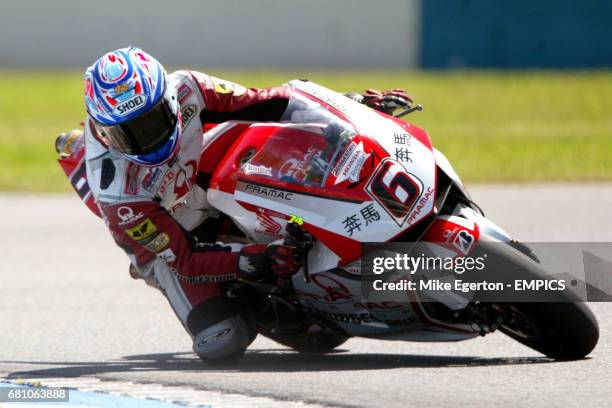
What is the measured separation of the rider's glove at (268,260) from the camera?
17.5 feet

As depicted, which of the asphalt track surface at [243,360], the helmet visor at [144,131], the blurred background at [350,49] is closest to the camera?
the asphalt track surface at [243,360]

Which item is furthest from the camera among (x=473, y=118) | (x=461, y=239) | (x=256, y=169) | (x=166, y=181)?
(x=473, y=118)

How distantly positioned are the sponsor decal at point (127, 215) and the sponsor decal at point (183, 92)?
67cm

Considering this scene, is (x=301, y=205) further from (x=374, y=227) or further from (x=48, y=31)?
(x=48, y=31)

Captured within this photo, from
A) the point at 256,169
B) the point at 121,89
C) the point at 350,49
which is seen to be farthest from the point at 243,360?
the point at 350,49

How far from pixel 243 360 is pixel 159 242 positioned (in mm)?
874

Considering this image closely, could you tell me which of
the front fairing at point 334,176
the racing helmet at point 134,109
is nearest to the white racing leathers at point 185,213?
the racing helmet at point 134,109

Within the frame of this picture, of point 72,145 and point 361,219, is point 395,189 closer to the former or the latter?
point 361,219

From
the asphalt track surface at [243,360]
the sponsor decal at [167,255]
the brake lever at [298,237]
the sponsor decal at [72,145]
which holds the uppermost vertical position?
the brake lever at [298,237]

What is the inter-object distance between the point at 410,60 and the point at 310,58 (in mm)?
2805

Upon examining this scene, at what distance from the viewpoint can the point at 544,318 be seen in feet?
17.2

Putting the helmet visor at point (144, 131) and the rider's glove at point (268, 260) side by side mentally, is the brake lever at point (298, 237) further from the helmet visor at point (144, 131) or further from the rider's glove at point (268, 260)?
the helmet visor at point (144, 131)

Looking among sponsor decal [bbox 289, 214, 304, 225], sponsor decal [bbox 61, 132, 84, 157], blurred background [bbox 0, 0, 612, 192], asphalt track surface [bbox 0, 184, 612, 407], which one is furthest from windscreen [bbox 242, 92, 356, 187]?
blurred background [bbox 0, 0, 612, 192]

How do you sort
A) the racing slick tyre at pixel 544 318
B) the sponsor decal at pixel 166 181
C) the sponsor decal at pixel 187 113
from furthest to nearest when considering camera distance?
1. the sponsor decal at pixel 187 113
2. the sponsor decal at pixel 166 181
3. the racing slick tyre at pixel 544 318
